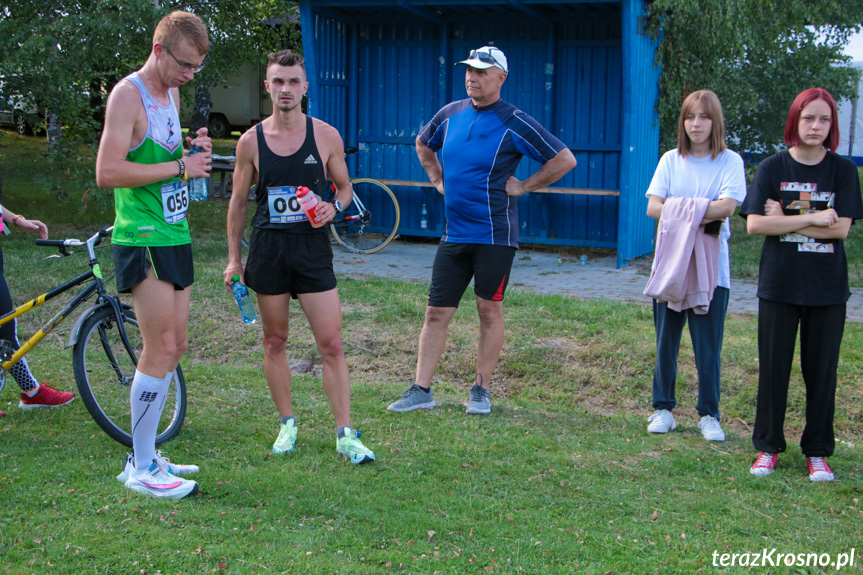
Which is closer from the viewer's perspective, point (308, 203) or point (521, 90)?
point (308, 203)

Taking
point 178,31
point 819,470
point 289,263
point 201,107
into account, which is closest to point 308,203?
point 289,263

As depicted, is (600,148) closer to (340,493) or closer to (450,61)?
(450,61)

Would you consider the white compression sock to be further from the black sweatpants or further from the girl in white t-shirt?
the black sweatpants

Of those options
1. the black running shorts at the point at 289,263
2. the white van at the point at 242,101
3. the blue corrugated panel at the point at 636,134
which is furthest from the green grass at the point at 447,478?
the white van at the point at 242,101

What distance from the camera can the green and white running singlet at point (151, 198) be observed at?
3459 mm

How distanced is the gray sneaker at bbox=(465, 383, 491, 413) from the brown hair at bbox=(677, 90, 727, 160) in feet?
6.08

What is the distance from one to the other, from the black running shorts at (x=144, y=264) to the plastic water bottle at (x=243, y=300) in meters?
0.60

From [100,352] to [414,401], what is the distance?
184 cm

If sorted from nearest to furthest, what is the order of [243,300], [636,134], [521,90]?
[243,300]
[636,134]
[521,90]

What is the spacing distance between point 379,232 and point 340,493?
7447 mm

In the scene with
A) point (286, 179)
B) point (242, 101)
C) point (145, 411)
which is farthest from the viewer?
point (242, 101)

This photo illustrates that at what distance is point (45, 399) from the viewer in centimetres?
489

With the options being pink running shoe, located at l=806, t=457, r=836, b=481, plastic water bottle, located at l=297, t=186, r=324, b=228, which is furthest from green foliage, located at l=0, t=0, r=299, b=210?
pink running shoe, located at l=806, t=457, r=836, b=481

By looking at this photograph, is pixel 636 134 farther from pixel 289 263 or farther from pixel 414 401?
pixel 289 263
